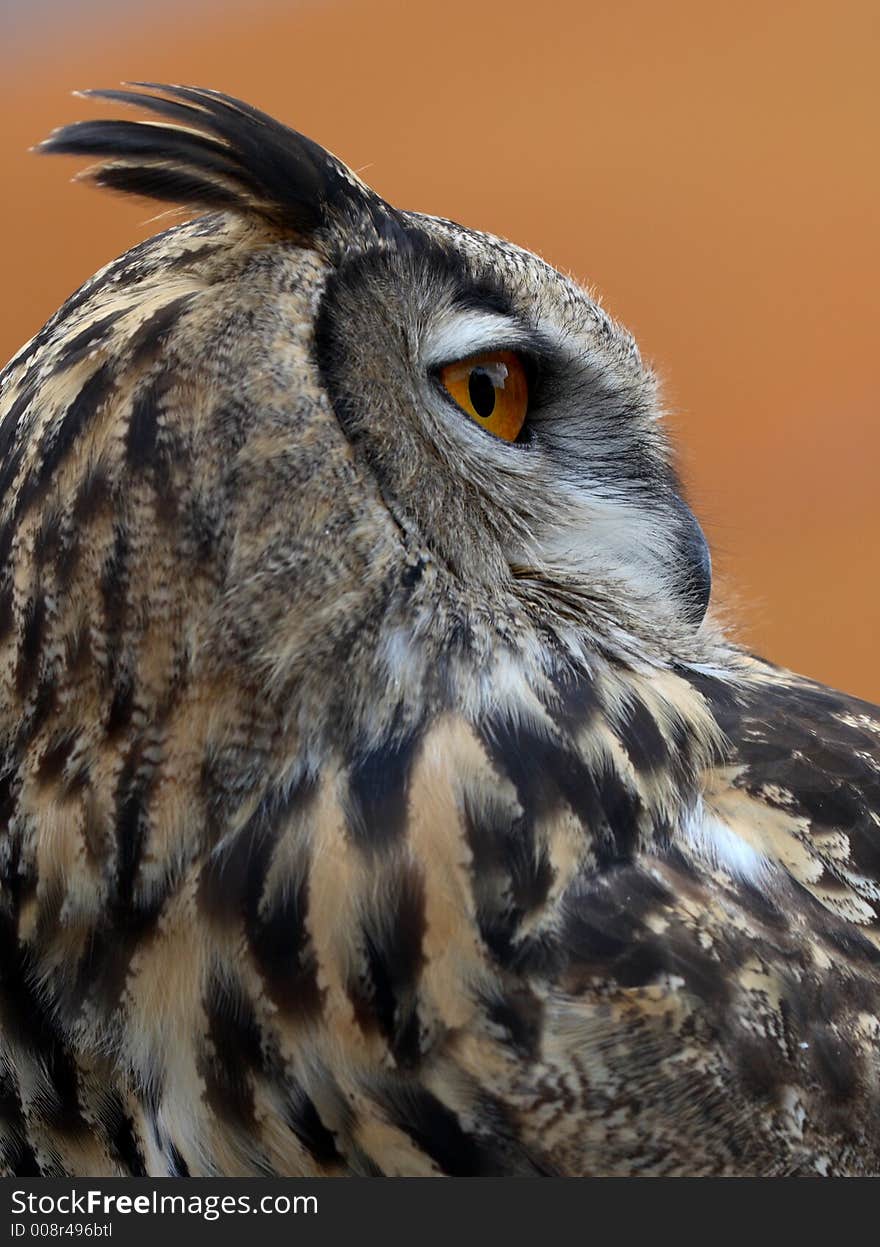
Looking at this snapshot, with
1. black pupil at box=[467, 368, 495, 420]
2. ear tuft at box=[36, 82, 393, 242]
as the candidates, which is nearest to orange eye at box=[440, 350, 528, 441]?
black pupil at box=[467, 368, 495, 420]

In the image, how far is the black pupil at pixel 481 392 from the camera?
0.86 metres

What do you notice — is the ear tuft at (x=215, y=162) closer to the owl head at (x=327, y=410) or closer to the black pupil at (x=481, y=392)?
the owl head at (x=327, y=410)

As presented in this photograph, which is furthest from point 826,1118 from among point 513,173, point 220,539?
point 513,173

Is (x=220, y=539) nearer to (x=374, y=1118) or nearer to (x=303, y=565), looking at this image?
(x=303, y=565)

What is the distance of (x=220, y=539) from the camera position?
70cm

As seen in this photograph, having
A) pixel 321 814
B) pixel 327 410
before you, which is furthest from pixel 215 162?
pixel 321 814

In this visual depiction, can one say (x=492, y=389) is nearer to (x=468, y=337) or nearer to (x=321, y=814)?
(x=468, y=337)

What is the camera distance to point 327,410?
734mm

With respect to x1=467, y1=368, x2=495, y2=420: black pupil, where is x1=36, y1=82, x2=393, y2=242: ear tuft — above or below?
above

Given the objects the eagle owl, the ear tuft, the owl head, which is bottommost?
the eagle owl

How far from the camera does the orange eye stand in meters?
0.85

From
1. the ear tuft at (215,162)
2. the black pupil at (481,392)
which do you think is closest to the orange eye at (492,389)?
the black pupil at (481,392)

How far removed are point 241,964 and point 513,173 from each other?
280cm

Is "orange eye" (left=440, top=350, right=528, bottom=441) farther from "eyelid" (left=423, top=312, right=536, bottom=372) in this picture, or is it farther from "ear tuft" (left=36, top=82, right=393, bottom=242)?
"ear tuft" (left=36, top=82, right=393, bottom=242)
